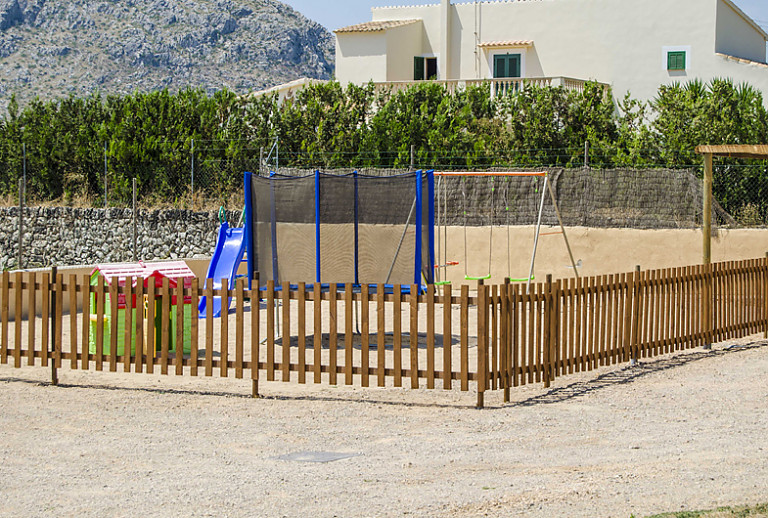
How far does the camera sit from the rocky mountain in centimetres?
8431

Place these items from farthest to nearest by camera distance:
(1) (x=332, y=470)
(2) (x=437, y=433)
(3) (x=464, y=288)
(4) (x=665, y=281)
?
(4) (x=665, y=281), (3) (x=464, y=288), (2) (x=437, y=433), (1) (x=332, y=470)

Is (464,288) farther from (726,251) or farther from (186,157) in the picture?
(186,157)

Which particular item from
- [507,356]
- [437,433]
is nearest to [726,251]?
[507,356]

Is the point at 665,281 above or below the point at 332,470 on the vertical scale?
above

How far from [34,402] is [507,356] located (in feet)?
15.0

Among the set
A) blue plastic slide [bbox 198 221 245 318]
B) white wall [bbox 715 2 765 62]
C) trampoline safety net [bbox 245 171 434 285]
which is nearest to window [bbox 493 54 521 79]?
white wall [bbox 715 2 765 62]

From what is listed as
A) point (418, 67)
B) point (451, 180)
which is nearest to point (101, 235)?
point (451, 180)

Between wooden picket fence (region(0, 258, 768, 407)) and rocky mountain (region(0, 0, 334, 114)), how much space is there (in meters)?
72.9

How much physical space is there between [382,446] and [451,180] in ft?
47.3

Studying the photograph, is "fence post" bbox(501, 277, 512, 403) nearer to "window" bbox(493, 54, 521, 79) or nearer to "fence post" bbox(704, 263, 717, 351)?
"fence post" bbox(704, 263, 717, 351)

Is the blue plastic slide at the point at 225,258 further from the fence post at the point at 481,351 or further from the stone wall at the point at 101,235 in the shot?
the fence post at the point at 481,351

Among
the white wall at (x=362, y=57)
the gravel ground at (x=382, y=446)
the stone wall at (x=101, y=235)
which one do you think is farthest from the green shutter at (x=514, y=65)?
the gravel ground at (x=382, y=446)

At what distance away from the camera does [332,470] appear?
6.45 m

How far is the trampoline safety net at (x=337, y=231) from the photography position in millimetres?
13219
